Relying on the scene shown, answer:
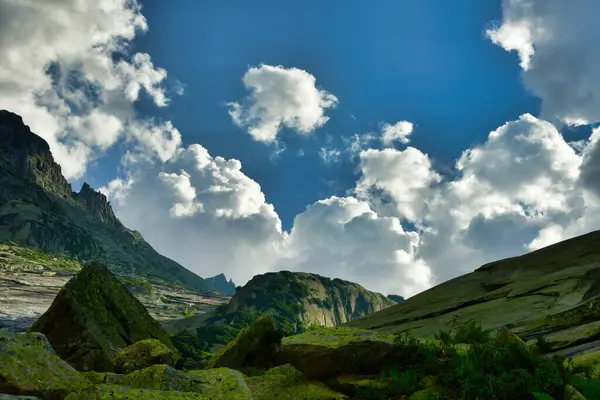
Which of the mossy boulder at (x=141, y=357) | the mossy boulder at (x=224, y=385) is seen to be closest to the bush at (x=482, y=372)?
the mossy boulder at (x=224, y=385)

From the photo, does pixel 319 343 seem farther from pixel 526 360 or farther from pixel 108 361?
pixel 108 361

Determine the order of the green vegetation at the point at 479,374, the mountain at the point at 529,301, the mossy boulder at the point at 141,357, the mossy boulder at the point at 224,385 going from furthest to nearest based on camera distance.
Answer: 1. the mossy boulder at the point at 141,357
2. the mountain at the point at 529,301
3. the mossy boulder at the point at 224,385
4. the green vegetation at the point at 479,374

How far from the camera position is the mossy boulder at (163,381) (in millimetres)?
8841

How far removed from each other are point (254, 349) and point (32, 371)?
14175mm

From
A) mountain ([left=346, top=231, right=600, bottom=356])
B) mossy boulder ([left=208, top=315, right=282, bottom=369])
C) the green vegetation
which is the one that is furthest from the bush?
mossy boulder ([left=208, top=315, right=282, bottom=369])

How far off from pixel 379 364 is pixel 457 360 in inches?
87.5

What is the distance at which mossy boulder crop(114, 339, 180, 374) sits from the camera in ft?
51.1

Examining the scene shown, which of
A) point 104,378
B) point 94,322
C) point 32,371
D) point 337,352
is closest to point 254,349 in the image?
point 94,322

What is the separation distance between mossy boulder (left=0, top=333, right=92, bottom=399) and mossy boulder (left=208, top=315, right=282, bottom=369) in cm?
1274

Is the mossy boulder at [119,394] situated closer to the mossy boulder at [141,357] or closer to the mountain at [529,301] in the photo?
the mossy boulder at [141,357]

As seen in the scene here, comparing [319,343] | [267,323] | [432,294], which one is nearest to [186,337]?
[432,294]

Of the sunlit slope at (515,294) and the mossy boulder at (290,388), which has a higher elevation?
the sunlit slope at (515,294)

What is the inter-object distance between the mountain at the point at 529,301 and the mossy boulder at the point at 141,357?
13109 mm

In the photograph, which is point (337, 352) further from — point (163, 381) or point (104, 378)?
point (104, 378)
